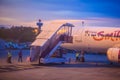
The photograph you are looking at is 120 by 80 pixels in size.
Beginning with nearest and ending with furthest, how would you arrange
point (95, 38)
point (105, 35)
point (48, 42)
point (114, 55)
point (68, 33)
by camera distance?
point (114, 55) < point (48, 42) < point (105, 35) < point (95, 38) < point (68, 33)

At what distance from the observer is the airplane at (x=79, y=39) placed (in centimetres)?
3041

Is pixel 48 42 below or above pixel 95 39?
below

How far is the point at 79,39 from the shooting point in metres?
33.8

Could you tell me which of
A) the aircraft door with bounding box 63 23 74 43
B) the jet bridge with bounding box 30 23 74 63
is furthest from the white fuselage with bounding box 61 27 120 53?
the jet bridge with bounding box 30 23 74 63

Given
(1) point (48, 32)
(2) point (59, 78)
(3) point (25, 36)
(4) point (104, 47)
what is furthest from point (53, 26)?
(3) point (25, 36)

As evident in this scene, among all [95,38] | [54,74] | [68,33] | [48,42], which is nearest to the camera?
[54,74]

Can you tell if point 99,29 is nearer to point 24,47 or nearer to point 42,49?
point 42,49

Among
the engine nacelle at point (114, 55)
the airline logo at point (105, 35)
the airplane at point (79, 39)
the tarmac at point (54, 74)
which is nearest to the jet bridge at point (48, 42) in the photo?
the airplane at point (79, 39)

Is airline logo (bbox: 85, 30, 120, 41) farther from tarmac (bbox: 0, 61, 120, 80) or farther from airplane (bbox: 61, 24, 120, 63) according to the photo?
tarmac (bbox: 0, 61, 120, 80)

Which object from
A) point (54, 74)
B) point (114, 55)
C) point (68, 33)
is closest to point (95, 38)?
point (68, 33)

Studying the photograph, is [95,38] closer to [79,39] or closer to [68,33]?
[79,39]

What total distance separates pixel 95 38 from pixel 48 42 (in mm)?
5580

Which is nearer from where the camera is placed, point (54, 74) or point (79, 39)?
point (54, 74)

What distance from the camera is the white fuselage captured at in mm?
32406
